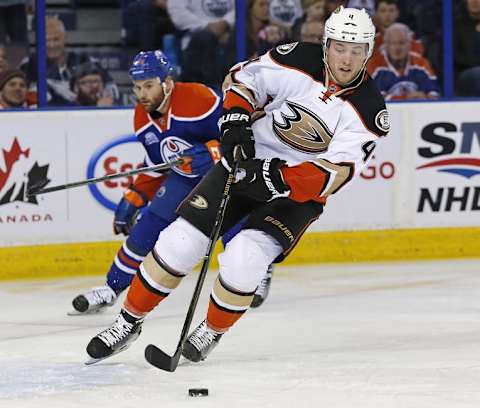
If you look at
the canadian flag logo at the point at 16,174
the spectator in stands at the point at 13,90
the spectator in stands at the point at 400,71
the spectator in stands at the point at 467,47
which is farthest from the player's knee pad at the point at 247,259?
the spectator in stands at the point at 467,47

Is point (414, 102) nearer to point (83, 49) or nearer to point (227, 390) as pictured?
point (83, 49)

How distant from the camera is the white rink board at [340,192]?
22.5 feet

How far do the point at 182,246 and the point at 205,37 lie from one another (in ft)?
10.7

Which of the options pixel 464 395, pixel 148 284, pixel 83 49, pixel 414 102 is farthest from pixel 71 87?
pixel 464 395

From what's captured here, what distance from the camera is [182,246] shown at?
423 centimetres

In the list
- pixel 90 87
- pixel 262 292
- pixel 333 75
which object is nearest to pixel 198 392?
pixel 333 75

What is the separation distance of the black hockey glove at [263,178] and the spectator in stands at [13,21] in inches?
119

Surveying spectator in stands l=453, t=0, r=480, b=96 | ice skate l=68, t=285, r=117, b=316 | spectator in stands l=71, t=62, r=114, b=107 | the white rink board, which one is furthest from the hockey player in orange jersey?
spectator in stands l=453, t=0, r=480, b=96

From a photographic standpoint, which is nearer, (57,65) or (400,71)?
(57,65)

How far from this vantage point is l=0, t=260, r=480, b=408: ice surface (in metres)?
3.97

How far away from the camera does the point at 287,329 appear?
17.2ft

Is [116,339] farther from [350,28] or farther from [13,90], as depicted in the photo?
[13,90]

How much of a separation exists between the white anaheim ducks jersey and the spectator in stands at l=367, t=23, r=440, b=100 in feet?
10.5

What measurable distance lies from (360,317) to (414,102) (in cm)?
210
